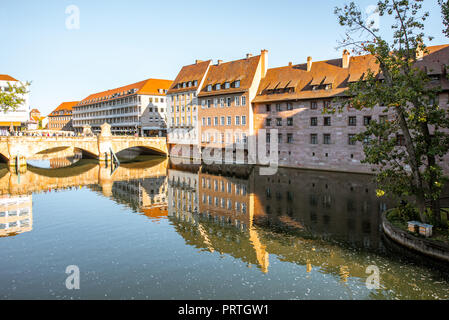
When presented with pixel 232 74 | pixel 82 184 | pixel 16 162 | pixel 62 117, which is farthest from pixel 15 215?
pixel 62 117

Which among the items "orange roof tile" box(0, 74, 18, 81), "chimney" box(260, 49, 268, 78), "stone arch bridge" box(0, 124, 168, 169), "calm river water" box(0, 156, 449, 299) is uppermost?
"orange roof tile" box(0, 74, 18, 81)

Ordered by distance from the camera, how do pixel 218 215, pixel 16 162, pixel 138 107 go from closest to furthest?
pixel 218 215, pixel 16 162, pixel 138 107

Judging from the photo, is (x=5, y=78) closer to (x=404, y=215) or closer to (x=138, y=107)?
(x=138, y=107)

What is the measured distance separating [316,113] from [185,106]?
31077 mm

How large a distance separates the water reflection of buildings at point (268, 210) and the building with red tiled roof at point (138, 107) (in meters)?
59.2

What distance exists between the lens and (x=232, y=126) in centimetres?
5981

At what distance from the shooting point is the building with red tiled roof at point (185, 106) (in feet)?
226

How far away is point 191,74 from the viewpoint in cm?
7238

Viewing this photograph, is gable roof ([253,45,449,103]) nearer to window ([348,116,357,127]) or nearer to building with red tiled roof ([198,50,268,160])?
building with red tiled roof ([198,50,268,160])

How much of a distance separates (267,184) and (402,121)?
21074 millimetres

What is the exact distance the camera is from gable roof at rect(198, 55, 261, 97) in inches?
2292

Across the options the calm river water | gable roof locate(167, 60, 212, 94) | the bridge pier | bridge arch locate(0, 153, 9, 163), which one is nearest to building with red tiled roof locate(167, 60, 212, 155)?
gable roof locate(167, 60, 212, 94)

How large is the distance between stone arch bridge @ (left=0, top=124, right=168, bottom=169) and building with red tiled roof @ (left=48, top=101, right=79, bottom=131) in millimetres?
96720

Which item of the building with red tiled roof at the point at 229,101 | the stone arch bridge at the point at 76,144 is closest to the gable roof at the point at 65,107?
the stone arch bridge at the point at 76,144
